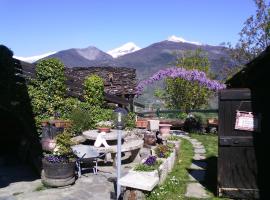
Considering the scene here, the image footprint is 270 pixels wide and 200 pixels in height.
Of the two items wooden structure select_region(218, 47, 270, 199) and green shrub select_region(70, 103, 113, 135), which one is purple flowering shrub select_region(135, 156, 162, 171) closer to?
wooden structure select_region(218, 47, 270, 199)

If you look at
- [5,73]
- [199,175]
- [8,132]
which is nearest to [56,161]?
[199,175]

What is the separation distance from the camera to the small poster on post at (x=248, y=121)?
23.6 feet

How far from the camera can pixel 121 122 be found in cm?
729

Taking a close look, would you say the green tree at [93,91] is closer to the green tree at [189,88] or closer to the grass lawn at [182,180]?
the grass lawn at [182,180]

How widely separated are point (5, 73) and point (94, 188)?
5.63 m

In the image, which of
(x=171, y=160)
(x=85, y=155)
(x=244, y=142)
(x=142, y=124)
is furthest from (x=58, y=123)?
(x=244, y=142)

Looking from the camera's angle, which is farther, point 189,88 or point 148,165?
point 189,88

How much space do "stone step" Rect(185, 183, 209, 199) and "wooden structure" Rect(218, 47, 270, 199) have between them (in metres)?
0.44

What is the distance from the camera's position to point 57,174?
852 cm

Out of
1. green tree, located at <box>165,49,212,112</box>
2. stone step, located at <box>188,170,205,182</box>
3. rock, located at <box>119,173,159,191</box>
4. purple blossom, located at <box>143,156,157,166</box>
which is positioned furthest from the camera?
green tree, located at <box>165,49,212,112</box>

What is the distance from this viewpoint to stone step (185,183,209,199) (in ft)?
24.9

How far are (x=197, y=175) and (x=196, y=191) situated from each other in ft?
5.18

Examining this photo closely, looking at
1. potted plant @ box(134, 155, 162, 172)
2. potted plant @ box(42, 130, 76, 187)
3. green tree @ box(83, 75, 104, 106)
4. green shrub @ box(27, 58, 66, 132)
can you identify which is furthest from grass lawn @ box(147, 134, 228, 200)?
green shrub @ box(27, 58, 66, 132)

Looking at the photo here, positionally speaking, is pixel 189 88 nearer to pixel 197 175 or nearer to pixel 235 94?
pixel 197 175
